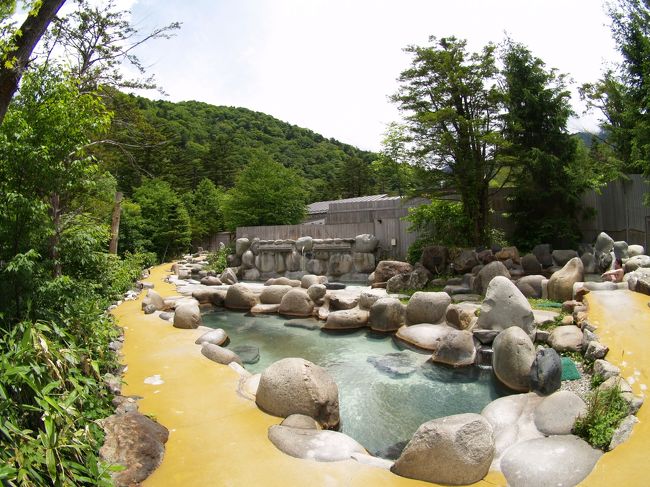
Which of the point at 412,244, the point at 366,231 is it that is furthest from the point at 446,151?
the point at 366,231

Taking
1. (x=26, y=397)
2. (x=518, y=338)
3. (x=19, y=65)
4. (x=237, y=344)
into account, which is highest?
(x=19, y=65)

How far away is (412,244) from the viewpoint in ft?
52.0

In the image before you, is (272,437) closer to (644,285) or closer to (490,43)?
(644,285)

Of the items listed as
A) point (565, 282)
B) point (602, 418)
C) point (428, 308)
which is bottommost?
point (602, 418)

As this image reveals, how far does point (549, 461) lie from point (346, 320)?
679 centimetres

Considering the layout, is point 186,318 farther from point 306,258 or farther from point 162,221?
point 162,221

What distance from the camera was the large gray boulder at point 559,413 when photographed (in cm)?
467

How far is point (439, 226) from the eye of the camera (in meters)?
15.4

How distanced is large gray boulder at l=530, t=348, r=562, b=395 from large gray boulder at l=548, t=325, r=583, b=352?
1.17 meters

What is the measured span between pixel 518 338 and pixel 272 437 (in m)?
4.12

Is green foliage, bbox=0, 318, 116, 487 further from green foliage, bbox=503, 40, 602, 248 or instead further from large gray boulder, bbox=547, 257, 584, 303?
green foliage, bbox=503, 40, 602, 248

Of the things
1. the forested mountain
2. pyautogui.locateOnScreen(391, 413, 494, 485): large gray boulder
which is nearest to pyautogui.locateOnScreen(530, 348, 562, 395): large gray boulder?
pyautogui.locateOnScreen(391, 413, 494, 485): large gray boulder

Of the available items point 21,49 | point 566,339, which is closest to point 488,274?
point 566,339

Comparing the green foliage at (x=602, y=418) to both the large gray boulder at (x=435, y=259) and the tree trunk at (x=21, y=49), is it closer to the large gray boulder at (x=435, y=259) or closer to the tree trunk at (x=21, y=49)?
the tree trunk at (x=21, y=49)
